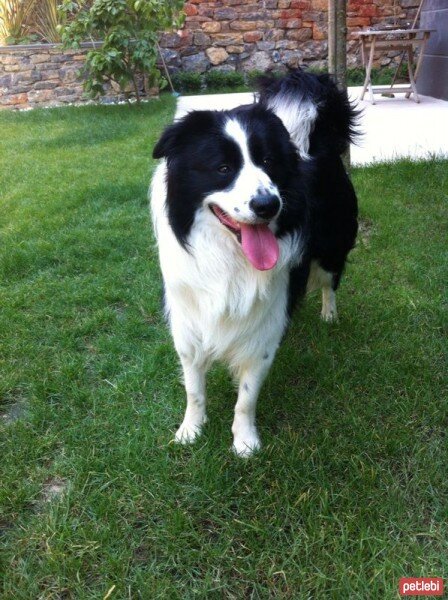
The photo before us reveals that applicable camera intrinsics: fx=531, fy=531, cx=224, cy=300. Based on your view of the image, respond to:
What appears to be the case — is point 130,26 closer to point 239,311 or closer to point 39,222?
point 39,222

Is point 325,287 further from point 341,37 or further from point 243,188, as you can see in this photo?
point 341,37

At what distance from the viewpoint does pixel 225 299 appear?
189 centimetres

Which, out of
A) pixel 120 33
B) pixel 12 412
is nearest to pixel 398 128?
pixel 120 33

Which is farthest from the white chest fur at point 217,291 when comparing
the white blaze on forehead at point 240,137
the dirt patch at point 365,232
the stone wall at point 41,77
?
the stone wall at point 41,77

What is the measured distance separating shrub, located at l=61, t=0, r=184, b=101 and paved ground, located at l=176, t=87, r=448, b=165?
95 centimetres

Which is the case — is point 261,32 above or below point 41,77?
above

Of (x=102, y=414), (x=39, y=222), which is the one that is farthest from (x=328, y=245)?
(x=39, y=222)

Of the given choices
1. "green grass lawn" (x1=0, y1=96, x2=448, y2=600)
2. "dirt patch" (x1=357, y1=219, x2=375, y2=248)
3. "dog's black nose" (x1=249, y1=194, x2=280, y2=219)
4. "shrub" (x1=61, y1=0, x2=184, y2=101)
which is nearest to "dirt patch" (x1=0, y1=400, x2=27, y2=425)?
"green grass lawn" (x1=0, y1=96, x2=448, y2=600)

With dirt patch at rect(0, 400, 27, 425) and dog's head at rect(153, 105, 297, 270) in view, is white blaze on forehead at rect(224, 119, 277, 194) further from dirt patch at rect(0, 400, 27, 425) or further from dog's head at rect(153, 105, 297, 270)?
dirt patch at rect(0, 400, 27, 425)

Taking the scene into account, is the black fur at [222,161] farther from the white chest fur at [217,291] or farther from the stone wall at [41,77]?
the stone wall at [41,77]

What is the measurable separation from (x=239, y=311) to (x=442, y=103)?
7347mm

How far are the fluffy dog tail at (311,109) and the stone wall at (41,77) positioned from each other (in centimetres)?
722

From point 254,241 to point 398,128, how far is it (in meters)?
5.51

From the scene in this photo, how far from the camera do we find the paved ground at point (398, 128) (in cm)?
550
